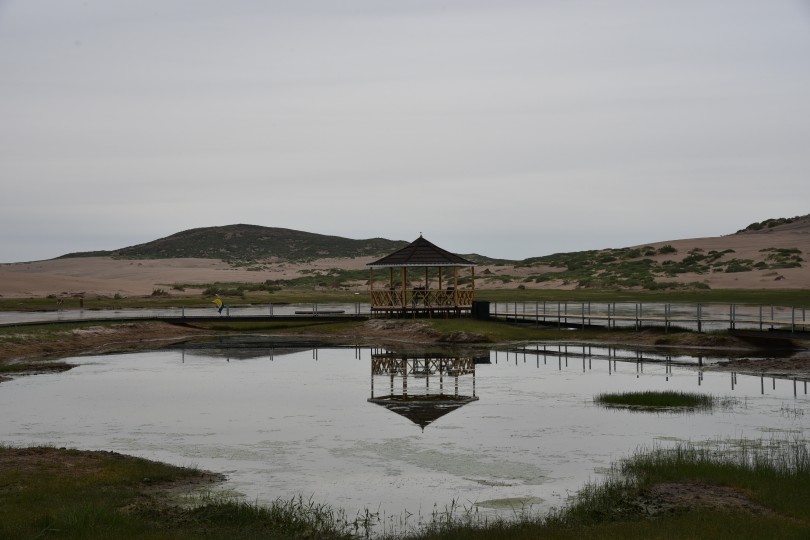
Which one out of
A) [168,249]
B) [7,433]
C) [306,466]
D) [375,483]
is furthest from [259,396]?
[168,249]

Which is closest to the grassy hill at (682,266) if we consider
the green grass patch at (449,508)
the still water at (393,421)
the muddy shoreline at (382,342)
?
the muddy shoreline at (382,342)

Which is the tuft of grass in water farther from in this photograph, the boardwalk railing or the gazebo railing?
the gazebo railing

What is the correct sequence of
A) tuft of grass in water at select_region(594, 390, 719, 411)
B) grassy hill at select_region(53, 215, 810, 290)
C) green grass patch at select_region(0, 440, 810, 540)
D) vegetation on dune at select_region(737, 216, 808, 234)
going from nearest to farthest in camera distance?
green grass patch at select_region(0, 440, 810, 540) < tuft of grass in water at select_region(594, 390, 719, 411) < grassy hill at select_region(53, 215, 810, 290) < vegetation on dune at select_region(737, 216, 808, 234)

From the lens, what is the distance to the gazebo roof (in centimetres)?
5069

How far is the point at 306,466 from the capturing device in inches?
725

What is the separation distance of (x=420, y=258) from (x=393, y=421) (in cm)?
2807

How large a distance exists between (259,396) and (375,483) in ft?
39.5

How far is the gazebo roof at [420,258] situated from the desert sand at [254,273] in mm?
29142

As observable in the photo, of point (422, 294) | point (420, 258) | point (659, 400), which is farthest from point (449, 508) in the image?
point (422, 294)

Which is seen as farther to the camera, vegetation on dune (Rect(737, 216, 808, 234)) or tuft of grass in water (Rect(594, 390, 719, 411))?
vegetation on dune (Rect(737, 216, 808, 234))

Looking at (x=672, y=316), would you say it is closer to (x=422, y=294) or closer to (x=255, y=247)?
(x=422, y=294)

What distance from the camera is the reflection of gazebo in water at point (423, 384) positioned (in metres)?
25.5

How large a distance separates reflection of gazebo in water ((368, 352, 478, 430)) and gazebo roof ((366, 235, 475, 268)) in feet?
33.8

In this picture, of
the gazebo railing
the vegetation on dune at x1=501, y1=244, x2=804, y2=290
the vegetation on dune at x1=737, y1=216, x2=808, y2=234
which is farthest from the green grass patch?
the vegetation on dune at x1=737, y1=216, x2=808, y2=234
